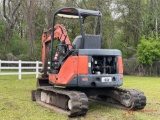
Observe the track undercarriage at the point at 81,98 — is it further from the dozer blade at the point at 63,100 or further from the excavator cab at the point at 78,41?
the excavator cab at the point at 78,41

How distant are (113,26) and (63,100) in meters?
22.4

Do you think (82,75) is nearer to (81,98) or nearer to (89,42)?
(81,98)

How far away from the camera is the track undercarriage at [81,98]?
698 cm

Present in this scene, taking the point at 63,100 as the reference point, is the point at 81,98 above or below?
above

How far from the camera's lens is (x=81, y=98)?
7.05m

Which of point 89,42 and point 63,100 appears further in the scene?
point 89,42

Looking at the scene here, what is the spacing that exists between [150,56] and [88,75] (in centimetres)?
1826

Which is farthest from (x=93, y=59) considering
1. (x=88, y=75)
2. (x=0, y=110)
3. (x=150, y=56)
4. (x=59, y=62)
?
(x=150, y=56)

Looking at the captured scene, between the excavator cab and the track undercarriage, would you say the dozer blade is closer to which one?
the track undercarriage

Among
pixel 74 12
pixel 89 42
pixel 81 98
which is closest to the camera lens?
pixel 81 98

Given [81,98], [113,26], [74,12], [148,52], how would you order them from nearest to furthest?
[81,98]
[74,12]
[148,52]
[113,26]

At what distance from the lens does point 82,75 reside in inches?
290

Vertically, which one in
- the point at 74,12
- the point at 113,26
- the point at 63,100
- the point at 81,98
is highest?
the point at 113,26

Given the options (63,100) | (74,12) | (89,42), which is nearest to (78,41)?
(89,42)
